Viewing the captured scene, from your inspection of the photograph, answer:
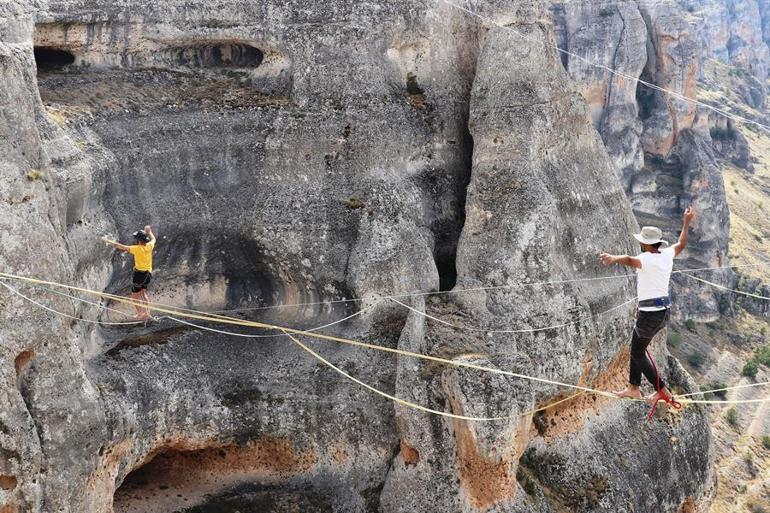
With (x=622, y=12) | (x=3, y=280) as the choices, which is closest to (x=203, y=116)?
(x=3, y=280)

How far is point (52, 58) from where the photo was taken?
17.8 meters

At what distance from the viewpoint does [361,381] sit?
54.3ft

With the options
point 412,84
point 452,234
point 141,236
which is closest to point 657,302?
point 452,234

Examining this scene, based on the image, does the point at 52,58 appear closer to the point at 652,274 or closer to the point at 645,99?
the point at 652,274

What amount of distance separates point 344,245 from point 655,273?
6322 mm

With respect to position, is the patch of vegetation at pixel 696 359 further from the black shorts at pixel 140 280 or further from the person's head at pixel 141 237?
the person's head at pixel 141 237

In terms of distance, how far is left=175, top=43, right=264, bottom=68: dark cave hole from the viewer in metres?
18.6

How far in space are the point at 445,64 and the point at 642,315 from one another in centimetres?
772

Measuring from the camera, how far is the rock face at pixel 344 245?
15.6 m

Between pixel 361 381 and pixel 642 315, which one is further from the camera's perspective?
pixel 361 381

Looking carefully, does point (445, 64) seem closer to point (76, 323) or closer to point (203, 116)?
point (203, 116)

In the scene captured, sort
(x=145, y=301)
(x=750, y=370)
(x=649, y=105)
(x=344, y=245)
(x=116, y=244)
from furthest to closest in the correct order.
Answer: (x=649, y=105) → (x=750, y=370) → (x=344, y=245) → (x=145, y=301) → (x=116, y=244)

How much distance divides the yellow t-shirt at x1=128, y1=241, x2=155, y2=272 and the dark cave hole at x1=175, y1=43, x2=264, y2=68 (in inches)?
192

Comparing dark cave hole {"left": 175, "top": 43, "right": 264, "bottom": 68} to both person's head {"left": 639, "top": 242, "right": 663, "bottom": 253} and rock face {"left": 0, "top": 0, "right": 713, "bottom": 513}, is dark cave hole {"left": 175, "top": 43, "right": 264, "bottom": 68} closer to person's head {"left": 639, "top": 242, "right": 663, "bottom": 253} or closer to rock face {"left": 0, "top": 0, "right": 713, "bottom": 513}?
rock face {"left": 0, "top": 0, "right": 713, "bottom": 513}
